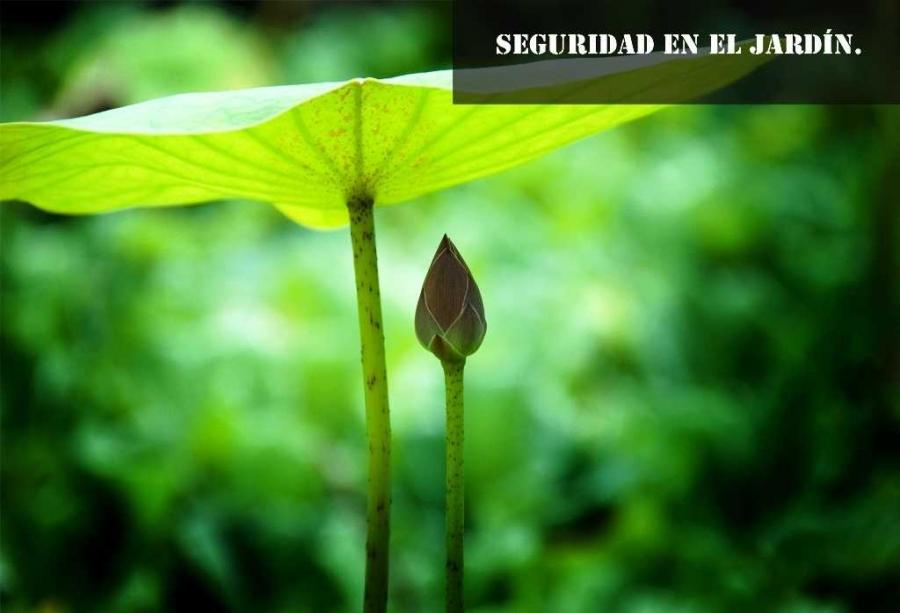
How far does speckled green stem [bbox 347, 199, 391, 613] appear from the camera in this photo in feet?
1.32

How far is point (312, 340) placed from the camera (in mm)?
1642

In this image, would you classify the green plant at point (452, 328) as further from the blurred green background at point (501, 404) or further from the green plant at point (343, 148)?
the blurred green background at point (501, 404)

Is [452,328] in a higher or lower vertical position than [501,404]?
higher

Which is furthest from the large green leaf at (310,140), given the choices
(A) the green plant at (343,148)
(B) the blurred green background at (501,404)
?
(B) the blurred green background at (501,404)

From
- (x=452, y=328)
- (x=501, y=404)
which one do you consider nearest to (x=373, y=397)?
(x=452, y=328)

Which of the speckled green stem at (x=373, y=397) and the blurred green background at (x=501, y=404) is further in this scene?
the blurred green background at (x=501, y=404)

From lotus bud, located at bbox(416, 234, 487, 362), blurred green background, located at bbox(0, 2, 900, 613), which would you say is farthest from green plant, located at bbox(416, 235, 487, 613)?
blurred green background, located at bbox(0, 2, 900, 613)

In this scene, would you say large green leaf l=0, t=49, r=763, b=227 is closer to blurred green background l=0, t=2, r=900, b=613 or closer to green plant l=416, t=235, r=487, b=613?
green plant l=416, t=235, r=487, b=613

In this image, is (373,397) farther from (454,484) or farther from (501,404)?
(501,404)

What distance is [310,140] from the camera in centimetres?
38

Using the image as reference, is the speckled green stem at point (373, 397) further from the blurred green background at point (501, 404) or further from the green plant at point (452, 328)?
the blurred green background at point (501, 404)

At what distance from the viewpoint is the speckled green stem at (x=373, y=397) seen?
401 mm

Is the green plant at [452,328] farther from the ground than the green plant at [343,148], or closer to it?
closer to it

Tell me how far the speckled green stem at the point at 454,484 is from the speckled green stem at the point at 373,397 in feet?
0.09
